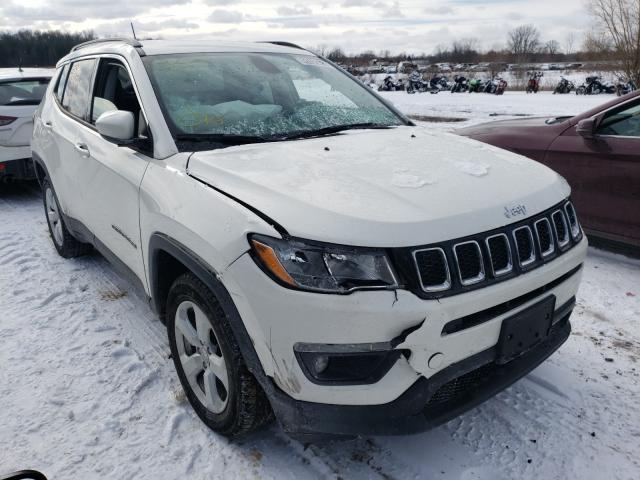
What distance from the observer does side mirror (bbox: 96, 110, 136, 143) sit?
2.64 meters

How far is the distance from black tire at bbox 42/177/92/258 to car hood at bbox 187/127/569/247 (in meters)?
2.57

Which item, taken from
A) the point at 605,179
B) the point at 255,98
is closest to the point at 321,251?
the point at 255,98

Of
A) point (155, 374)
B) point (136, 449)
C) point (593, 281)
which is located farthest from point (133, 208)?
point (593, 281)

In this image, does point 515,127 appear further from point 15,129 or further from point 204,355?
point 15,129

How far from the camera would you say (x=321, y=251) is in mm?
1896

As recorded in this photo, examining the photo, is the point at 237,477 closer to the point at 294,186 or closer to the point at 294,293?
the point at 294,293

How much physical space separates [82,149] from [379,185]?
7.56 ft

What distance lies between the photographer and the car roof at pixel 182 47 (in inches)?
126

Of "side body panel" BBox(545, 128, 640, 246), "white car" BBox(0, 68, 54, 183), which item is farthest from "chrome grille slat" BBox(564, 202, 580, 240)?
"white car" BBox(0, 68, 54, 183)

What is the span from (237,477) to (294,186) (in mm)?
1275

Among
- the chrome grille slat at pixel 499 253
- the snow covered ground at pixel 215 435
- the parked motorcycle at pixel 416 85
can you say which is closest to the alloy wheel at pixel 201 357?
the snow covered ground at pixel 215 435

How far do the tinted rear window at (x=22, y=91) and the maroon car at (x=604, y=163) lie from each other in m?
6.02

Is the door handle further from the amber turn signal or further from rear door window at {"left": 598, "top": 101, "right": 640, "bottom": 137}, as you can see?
rear door window at {"left": 598, "top": 101, "right": 640, "bottom": 137}

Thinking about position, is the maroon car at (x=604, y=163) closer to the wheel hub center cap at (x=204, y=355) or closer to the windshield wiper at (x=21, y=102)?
the wheel hub center cap at (x=204, y=355)
